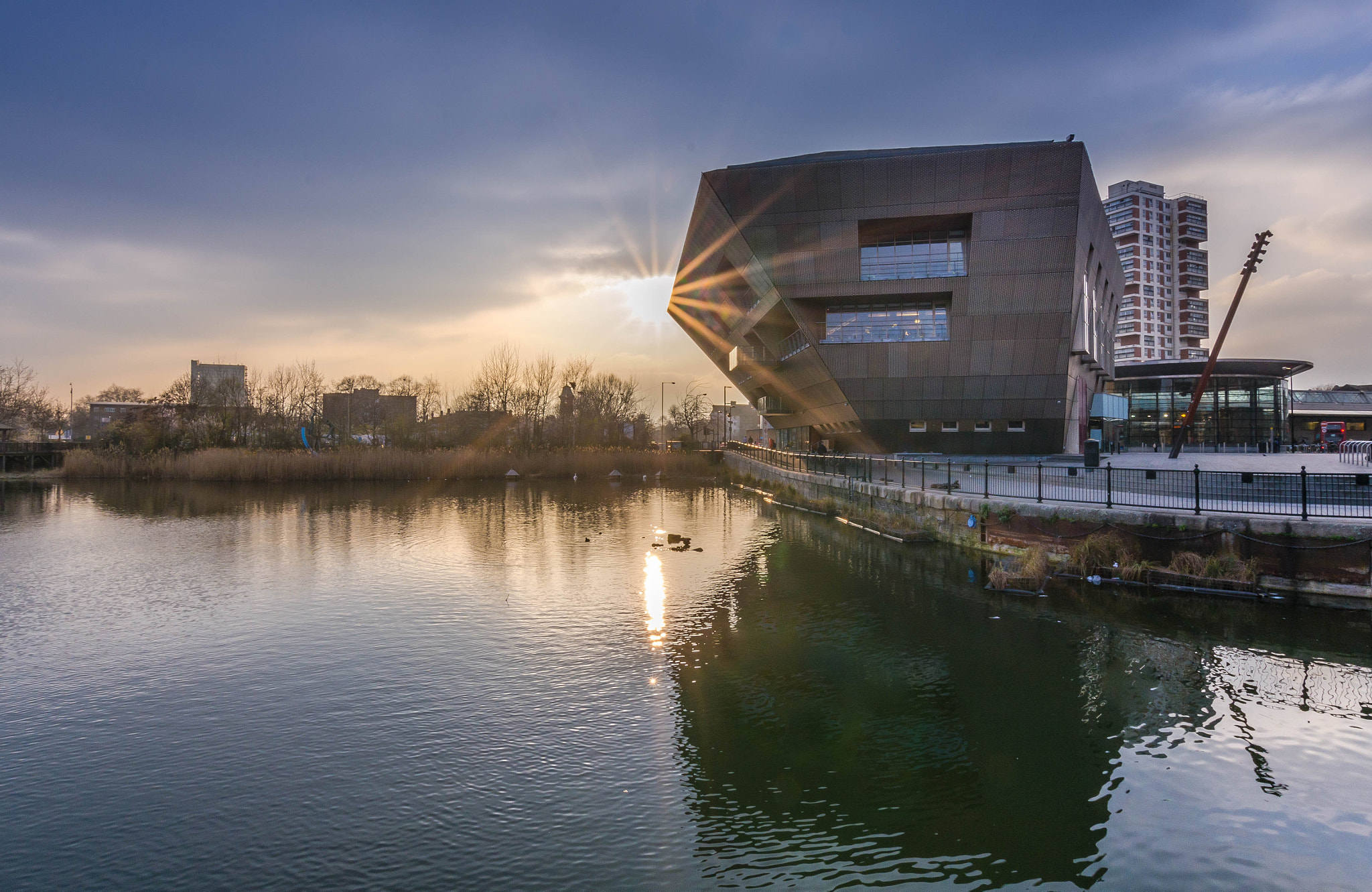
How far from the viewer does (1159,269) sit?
12544 centimetres

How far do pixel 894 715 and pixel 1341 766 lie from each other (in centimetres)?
458

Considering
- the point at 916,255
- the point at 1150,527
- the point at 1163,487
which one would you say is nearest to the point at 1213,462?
the point at 916,255

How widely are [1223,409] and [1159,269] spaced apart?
261 feet

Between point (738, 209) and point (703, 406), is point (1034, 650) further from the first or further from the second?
point (703, 406)

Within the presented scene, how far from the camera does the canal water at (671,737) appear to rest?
21.4ft

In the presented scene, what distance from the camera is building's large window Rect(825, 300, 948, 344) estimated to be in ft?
133

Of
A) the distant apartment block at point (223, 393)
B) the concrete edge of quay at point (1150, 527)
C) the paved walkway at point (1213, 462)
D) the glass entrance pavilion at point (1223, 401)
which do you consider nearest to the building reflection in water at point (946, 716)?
the concrete edge of quay at point (1150, 527)

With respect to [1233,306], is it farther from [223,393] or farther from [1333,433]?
[223,393]

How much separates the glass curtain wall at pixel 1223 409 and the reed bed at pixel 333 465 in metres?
45.3

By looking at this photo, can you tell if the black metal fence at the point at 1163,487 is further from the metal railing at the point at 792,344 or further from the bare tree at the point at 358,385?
the bare tree at the point at 358,385

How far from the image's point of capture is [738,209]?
39875 millimetres

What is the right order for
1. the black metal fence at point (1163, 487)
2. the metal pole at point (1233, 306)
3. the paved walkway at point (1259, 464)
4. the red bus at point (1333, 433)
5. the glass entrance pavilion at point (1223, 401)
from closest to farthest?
the black metal fence at point (1163, 487) < the paved walkway at point (1259, 464) < the metal pole at point (1233, 306) < the red bus at point (1333, 433) < the glass entrance pavilion at point (1223, 401)

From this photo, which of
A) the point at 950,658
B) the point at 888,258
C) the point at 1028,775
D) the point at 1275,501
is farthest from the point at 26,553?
the point at 888,258

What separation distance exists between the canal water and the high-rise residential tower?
12420 cm
